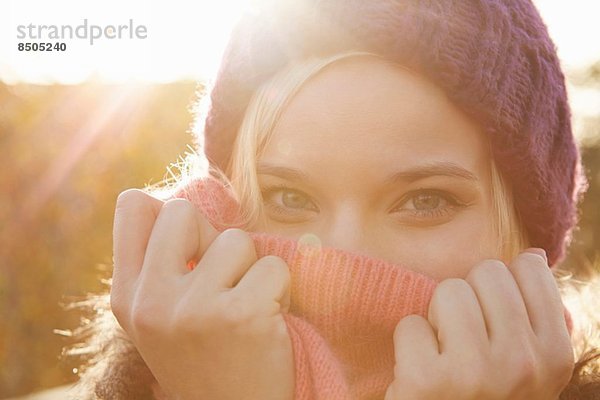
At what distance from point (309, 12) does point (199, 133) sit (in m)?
0.59

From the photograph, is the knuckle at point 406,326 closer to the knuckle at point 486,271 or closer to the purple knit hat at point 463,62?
the knuckle at point 486,271

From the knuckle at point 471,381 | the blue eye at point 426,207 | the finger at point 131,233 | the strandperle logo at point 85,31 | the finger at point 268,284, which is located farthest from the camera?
the strandperle logo at point 85,31

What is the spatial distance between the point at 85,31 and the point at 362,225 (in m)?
1.94

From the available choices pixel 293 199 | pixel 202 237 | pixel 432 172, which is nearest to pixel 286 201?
pixel 293 199

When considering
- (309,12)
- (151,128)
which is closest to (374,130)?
(309,12)

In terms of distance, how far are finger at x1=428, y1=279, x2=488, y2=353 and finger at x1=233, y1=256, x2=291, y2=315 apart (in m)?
0.31

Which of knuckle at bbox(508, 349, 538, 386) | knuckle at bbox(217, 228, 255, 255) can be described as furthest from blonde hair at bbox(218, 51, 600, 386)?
knuckle at bbox(508, 349, 538, 386)

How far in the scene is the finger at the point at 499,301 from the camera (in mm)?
1412

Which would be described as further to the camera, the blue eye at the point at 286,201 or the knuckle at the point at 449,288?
the blue eye at the point at 286,201

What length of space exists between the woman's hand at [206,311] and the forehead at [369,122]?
27 cm

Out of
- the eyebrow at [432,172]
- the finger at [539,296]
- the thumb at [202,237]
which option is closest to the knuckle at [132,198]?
the thumb at [202,237]

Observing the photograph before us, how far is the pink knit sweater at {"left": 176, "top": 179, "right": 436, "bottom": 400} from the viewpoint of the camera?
1462 mm

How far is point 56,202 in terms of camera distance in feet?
18.8

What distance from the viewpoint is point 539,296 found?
149 cm
